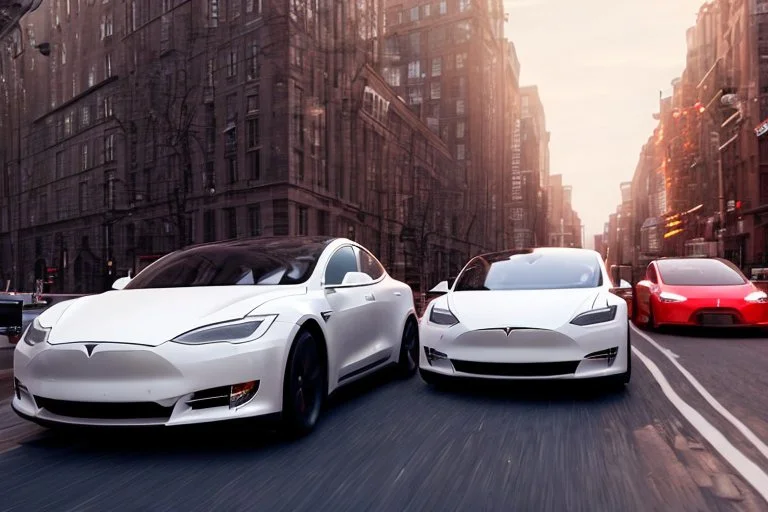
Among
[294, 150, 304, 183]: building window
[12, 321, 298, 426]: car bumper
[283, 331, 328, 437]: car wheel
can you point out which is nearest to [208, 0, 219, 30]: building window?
[294, 150, 304, 183]: building window

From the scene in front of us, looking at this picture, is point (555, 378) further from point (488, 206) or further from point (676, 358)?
point (488, 206)

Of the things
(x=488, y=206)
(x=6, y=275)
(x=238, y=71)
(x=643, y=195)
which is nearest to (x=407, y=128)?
(x=238, y=71)

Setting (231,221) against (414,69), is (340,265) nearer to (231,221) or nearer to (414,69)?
(231,221)

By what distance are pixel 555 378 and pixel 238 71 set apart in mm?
29709

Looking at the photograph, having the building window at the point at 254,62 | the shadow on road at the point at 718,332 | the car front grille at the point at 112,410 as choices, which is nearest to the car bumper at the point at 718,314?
the shadow on road at the point at 718,332

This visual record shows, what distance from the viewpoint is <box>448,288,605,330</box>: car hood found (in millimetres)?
5336

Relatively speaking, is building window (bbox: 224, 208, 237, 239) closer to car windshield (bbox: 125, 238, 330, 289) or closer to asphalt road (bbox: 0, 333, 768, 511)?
car windshield (bbox: 125, 238, 330, 289)

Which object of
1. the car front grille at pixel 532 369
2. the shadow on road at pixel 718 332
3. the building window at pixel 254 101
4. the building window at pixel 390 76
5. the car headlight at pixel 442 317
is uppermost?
the building window at pixel 390 76

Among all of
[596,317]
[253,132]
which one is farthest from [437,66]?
[596,317]

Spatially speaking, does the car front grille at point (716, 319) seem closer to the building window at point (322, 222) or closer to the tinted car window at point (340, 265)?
the tinted car window at point (340, 265)

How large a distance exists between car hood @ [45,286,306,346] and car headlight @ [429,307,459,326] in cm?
152

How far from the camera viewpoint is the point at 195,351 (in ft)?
12.1

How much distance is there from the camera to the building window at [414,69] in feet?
282

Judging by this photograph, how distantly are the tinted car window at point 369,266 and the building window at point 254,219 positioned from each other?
958 inches
